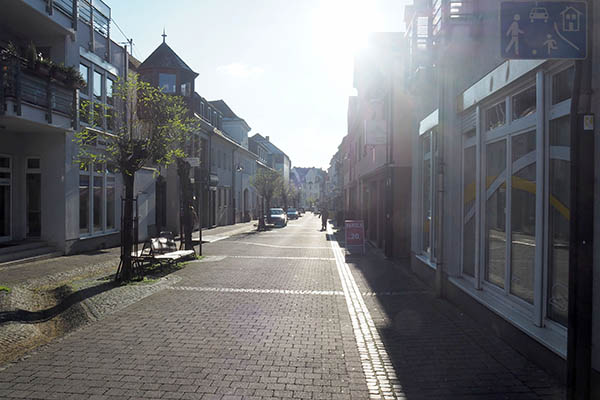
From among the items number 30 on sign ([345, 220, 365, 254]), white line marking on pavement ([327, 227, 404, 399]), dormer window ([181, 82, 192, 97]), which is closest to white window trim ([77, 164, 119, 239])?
number 30 on sign ([345, 220, 365, 254])

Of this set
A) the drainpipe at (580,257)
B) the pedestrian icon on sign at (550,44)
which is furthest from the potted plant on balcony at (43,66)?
the drainpipe at (580,257)

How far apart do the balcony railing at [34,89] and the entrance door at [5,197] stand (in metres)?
2.15

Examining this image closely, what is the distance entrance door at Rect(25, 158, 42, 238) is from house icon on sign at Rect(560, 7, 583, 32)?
47.4 feet

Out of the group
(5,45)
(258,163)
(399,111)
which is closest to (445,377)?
(399,111)

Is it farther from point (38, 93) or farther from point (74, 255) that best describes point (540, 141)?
point (74, 255)

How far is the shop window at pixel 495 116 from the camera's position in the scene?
6.55m

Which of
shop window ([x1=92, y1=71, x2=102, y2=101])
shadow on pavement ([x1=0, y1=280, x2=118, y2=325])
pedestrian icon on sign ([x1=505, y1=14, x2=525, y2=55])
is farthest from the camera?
shop window ([x1=92, y1=71, x2=102, y2=101])

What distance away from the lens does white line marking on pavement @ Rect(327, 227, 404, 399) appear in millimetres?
4328

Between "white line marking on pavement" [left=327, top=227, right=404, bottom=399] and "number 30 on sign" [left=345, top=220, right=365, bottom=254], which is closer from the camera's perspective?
"white line marking on pavement" [left=327, top=227, right=404, bottom=399]

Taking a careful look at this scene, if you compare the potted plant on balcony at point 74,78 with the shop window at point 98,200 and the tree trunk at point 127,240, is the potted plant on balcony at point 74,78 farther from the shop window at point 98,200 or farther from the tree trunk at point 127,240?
the tree trunk at point 127,240

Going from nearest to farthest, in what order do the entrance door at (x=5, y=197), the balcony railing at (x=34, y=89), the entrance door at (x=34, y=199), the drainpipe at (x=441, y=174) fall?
the drainpipe at (x=441, y=174) < the balcony railing at (x=34, y=89) < the entrance door at (x=5, y=197) < the entrance door at (x=34, y=199)

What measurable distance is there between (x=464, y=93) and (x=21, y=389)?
7.13 metres

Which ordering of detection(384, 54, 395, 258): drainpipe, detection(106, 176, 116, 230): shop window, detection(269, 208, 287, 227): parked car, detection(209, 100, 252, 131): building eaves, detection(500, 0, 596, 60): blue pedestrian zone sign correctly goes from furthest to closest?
detection(209, 100, 252, 131): building eaves
detection(269, 208, 287, 227): parked car
detection(106, 176, 116, 230): shop window
detection(384, 54, 395, 258): drainpipe
detection(500, 0, 596, 60): blue pedestrian zone sign

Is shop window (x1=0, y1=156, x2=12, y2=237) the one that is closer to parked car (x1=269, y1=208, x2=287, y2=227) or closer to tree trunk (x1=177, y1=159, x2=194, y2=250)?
tree trunk (x1=177, y1=159, x2=194, y2=250)
